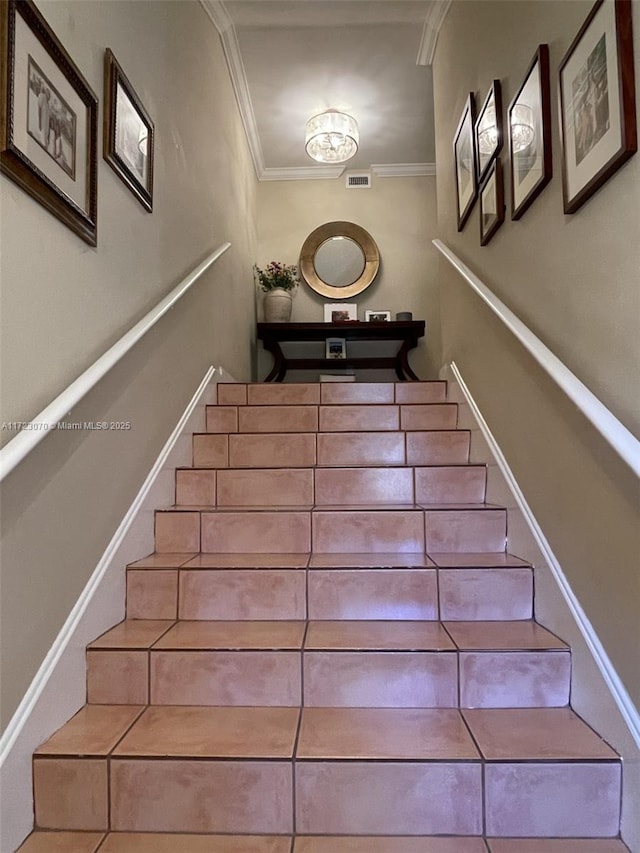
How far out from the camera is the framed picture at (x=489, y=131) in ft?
6.01

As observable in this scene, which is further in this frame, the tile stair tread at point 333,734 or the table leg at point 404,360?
the table leg at point 404,360

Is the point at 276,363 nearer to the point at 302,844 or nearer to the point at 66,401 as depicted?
the point at 66,401

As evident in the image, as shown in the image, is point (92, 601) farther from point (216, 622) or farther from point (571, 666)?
point (571, 666)

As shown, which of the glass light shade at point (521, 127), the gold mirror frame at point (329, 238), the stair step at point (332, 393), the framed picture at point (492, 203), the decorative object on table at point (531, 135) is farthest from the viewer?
the gold mirror frame at point (329, 238)

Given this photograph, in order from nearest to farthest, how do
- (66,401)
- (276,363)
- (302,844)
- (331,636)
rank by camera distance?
(302,844), (66,401), (331,636), (276,363)

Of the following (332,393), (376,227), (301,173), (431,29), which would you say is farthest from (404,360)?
(431,29)

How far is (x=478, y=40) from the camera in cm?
213

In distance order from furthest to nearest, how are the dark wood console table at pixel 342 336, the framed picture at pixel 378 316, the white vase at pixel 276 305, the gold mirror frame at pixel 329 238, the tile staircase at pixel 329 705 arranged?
1. the gold mirror frame at pixel 329 238
2. the framed picture at pixel 378 316
3. the white vase at pixel 276 305
4. the dark wood console table at pixel 342 336
5. the tile staircase at pixel 329 705

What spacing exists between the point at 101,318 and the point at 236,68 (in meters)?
2.59

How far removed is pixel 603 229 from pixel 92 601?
4.94 feet

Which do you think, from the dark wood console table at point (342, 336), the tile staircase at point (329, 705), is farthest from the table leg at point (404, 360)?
the tile staircase at point (329, 705)

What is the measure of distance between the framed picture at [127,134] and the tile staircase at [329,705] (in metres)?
1.11

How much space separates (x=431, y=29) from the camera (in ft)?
9.52

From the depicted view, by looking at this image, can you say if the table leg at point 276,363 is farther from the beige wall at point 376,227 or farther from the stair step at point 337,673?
the stair step at point 337,673
